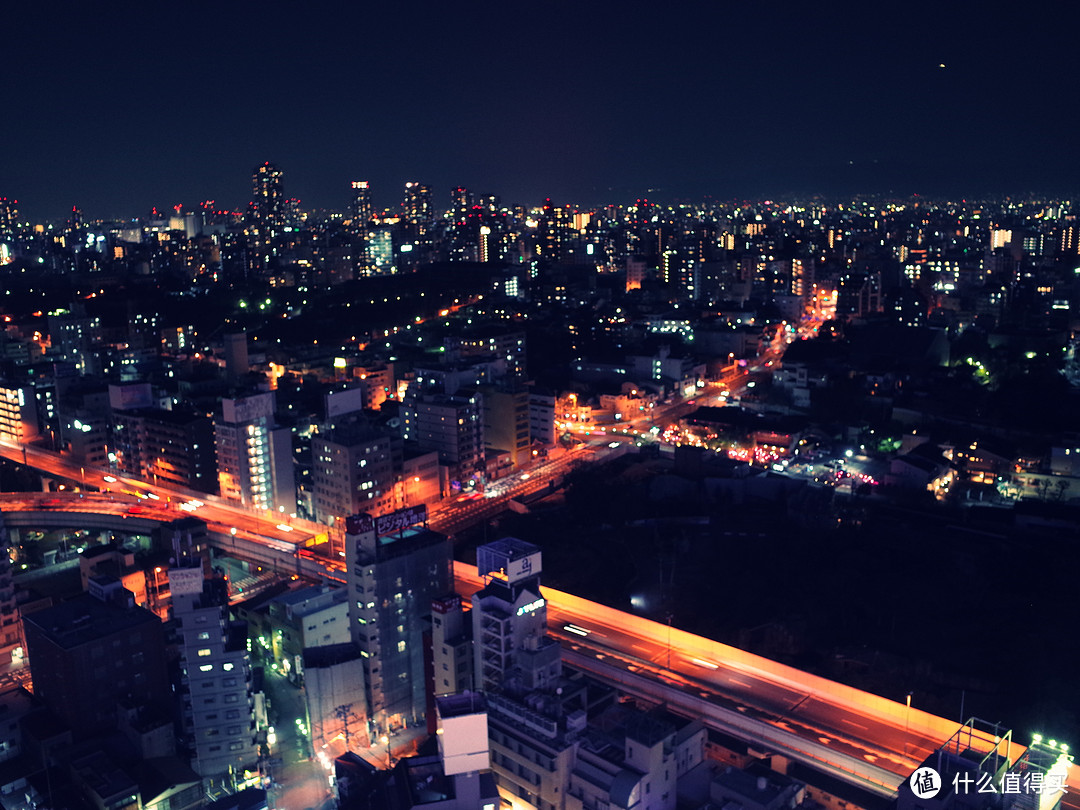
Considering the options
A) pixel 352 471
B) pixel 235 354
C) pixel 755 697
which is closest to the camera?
pixel 755 697

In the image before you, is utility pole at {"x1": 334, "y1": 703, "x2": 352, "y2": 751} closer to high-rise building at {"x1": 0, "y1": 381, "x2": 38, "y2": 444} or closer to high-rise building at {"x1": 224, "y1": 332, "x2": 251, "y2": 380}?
high-rise building at {"x1": 0, "y1": 381, "x2": 38, "y2": 444}

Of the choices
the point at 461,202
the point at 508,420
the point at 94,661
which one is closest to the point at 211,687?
the point at 94,661

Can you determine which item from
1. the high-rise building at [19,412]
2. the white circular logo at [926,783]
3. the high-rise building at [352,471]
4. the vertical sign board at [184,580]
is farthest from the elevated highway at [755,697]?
the high-rise building at [19,412]

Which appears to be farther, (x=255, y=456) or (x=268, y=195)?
(x=268, y=195)

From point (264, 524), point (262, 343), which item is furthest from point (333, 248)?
point (264, 524)

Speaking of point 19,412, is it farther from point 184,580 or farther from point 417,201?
point 417,201

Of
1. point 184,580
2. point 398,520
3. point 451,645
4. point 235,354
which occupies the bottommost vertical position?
point 451,645

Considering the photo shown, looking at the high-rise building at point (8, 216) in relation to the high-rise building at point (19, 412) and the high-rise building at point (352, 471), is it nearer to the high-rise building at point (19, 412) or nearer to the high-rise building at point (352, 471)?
the high-rise building at point (19, 412)
